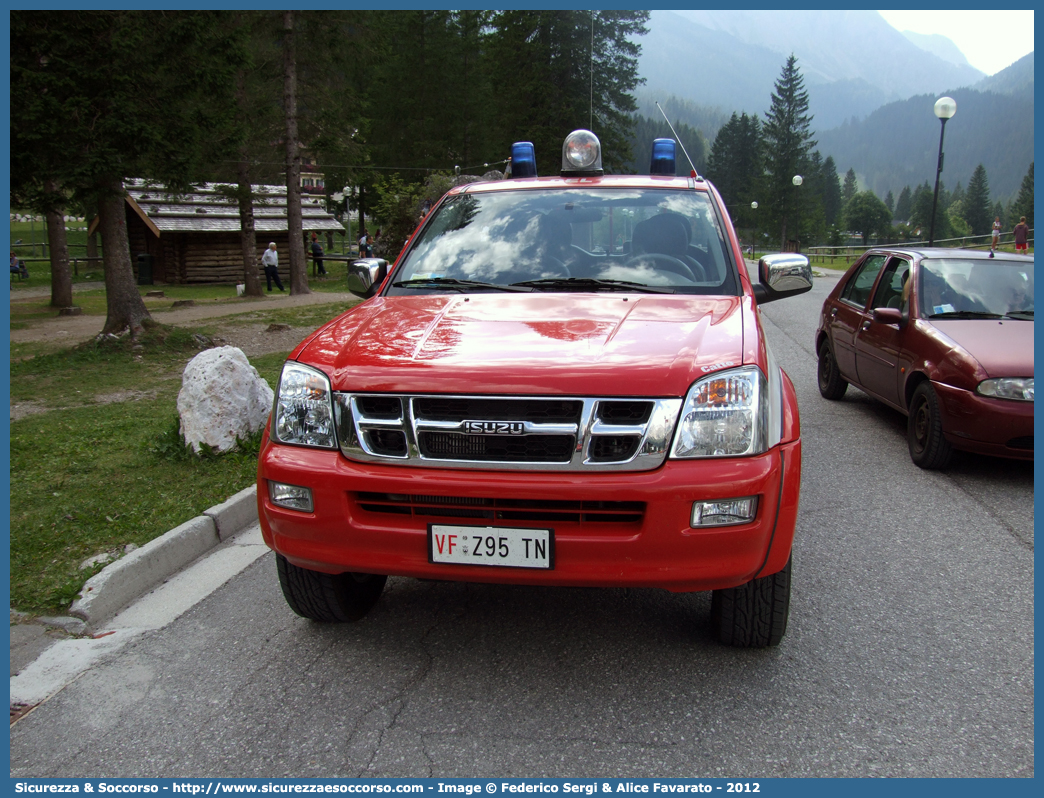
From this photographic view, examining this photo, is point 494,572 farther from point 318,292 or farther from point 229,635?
point 318,292

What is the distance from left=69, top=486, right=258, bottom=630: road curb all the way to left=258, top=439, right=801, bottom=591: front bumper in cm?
147

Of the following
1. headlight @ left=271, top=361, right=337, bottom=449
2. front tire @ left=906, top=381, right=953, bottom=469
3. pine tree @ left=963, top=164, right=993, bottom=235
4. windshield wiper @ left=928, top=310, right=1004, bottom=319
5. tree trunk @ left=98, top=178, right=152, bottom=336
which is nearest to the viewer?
headlight @ left=271, top=361, right=337, bottom=449

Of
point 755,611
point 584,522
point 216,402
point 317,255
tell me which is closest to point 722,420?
point 584,522

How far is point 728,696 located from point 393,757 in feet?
4.06

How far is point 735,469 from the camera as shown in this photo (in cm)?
270

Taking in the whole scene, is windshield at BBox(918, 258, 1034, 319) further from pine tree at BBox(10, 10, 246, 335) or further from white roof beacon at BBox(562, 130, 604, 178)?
pine tree at BBox(10, 10, 246, 335)

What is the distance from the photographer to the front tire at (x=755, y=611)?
3.06m

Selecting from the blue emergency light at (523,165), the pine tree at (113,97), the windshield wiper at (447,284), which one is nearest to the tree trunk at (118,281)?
the pine tree at (113,97)

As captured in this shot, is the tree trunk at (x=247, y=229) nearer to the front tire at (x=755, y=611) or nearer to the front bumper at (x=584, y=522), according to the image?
the front bumper at (x=584, y=522)

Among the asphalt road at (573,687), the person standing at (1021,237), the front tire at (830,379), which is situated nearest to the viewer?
the asphalt road at (573,687)

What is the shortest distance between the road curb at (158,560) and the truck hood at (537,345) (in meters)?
1.65

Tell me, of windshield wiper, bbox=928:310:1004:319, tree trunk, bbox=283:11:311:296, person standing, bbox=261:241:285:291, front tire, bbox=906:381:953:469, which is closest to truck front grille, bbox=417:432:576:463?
front tire, bbox=906:381:953:469

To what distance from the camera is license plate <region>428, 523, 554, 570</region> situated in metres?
2.75

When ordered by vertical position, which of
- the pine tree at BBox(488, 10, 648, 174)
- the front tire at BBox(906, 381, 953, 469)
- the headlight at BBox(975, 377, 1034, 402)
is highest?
the pine tree at BBox(488, 10, 648, 174)
